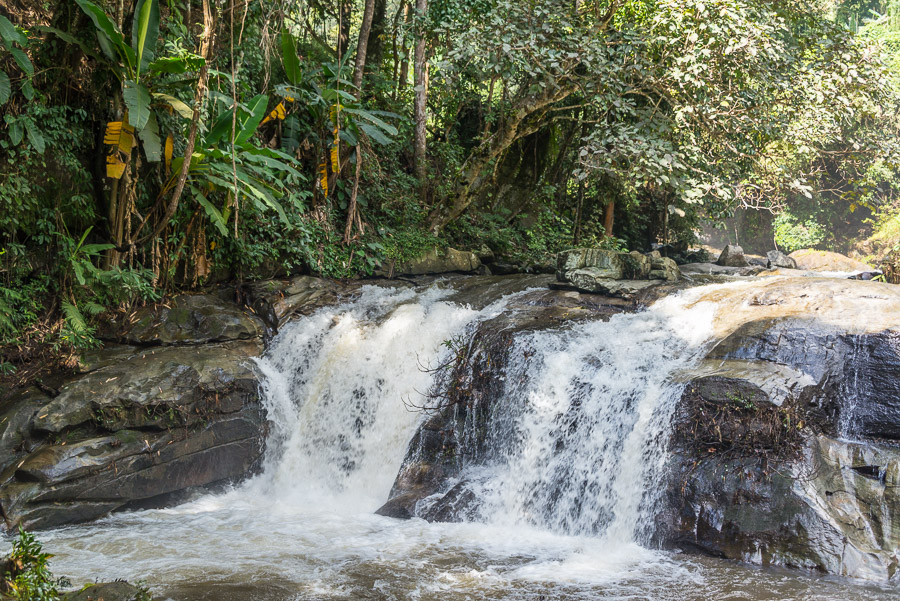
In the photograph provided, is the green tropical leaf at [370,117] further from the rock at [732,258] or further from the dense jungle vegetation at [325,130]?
the rock at [732,258]

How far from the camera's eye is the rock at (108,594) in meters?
3.72

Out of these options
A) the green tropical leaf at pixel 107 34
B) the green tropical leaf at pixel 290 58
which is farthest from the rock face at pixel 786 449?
the green tropical leaf at pixel 290 58

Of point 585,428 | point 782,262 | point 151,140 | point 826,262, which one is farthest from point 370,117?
point 826,262

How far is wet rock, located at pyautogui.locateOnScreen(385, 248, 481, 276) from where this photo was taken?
11656 millimetres

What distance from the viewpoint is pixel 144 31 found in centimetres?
749

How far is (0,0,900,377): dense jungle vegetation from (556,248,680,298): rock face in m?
1.25

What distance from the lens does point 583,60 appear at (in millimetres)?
9734

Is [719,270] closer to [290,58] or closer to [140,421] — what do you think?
[290,58]

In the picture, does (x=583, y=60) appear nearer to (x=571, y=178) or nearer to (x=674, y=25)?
(x=674, y=25)

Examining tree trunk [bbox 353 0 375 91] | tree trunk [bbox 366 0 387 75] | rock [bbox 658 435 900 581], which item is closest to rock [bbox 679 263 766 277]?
tree trunk [bbox 353 0 375 91]

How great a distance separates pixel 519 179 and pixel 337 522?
992cm

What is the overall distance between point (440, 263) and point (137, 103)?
5.91 metres

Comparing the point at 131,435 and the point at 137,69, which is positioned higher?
the point at 137,69

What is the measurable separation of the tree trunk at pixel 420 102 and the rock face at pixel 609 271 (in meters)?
4.18
